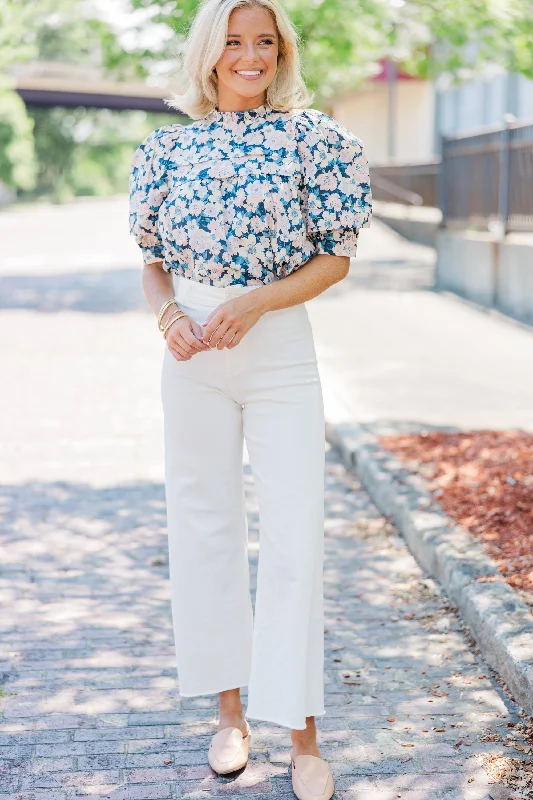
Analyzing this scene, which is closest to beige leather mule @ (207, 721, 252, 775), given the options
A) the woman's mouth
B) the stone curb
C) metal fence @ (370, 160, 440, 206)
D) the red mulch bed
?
the stone curb

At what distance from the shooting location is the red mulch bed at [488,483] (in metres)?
5.10

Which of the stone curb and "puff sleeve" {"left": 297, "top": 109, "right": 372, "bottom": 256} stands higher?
"puff sleeve" {"left": 297, "top": 109, "right": 372, "bottom": 256}

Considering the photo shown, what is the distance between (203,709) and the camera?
13.0 ft

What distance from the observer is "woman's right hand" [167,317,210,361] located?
3180mm

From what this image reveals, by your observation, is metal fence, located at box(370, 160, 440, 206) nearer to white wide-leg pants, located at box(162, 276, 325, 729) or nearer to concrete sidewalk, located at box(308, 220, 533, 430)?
concrete sidewalk, located at box(308, 220, 533, 430)

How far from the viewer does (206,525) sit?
136 inches

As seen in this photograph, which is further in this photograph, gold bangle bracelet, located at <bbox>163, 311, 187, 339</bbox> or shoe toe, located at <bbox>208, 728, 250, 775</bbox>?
shoe toe, located at <bbox>208, 728, 250, 775</bbox>

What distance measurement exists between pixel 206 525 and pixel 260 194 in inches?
37.5

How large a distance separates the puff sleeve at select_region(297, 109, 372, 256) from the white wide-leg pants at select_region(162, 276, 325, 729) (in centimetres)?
24

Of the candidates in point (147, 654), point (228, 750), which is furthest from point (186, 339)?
point (147, 654)

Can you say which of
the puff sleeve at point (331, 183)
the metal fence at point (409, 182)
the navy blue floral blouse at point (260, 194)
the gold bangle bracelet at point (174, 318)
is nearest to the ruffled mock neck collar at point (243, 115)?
the navy blue floral blouse at point (260, 194)

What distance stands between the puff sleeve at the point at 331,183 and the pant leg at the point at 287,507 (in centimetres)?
24

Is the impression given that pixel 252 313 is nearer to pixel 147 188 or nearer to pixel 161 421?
pixel 147 188

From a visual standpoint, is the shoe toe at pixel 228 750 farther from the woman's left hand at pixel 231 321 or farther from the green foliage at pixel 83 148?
the green foliage at pixel 83 148
